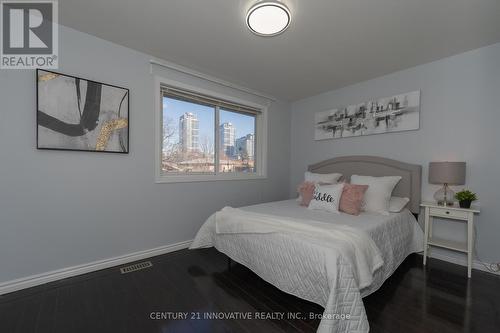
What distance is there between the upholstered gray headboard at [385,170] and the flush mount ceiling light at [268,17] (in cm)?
216

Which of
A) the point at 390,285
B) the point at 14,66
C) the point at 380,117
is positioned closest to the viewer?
the point at 14,66

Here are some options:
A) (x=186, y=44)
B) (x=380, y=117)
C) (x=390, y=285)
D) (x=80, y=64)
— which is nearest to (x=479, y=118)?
(x=380, y=117)

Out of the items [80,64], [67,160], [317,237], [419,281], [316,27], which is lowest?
[419,281]

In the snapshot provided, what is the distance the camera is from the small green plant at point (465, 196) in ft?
7.16

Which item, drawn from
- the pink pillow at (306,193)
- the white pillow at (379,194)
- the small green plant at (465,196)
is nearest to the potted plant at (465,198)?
the small green plant at (465,196)

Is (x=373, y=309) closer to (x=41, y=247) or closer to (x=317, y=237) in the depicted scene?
(x=317, y=237)

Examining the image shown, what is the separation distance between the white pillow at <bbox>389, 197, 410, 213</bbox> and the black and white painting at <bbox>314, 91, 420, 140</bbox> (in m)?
0.90

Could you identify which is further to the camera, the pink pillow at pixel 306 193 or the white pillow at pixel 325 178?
the white pillow at pixel 325 178

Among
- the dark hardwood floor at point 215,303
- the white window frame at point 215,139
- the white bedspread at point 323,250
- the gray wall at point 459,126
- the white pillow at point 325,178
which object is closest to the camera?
the white bedspread at point 323,250

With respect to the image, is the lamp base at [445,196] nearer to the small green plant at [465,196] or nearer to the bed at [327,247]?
the small green plant at [465,196]

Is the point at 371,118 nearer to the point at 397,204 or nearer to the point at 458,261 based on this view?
the point at 397,204

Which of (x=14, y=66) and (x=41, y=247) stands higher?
(x=14, y=66)

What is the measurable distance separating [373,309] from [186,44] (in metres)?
2.94

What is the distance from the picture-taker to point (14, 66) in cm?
181
